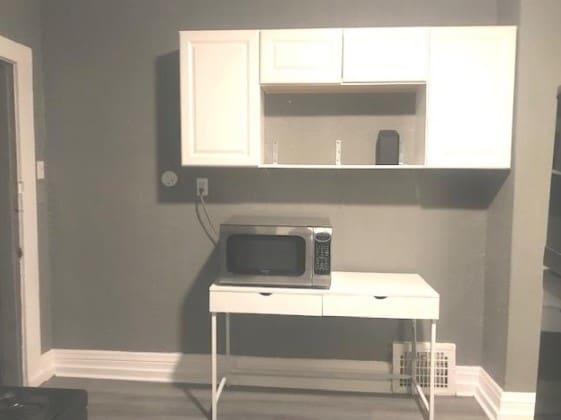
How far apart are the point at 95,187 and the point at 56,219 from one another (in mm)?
328

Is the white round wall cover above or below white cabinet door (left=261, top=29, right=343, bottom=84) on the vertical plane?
below

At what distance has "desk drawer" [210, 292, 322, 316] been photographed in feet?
8.41

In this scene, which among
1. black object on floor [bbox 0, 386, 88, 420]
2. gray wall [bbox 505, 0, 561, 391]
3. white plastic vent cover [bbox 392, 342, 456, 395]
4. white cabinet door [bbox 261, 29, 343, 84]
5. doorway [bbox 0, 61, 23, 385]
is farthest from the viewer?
white plastic vent cover [bbox 392, 342, 456, 395]

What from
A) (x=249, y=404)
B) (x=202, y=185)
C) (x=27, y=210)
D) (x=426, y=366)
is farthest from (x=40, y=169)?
(x=426, y=366)

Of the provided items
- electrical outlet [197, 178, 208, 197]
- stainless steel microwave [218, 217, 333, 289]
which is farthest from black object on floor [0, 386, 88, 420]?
electrical outlet [197, 178, 208, 197]

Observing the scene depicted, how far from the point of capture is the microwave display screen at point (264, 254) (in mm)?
2625

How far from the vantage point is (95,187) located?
314cm

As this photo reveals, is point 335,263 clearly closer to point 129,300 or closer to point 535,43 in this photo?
point 129,300

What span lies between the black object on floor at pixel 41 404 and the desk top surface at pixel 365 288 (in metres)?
0.96

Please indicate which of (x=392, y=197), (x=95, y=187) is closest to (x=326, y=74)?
(x=392, y=197)

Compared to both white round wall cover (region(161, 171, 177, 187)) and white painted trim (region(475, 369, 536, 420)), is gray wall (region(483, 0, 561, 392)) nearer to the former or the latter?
white painted trim (region(475, 369, 536, 420))

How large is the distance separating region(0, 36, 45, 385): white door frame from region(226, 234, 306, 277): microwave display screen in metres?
1.25

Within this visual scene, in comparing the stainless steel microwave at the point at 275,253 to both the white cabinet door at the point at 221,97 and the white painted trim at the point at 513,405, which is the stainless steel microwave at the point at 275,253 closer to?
the white cabinet door at the point at 221,97

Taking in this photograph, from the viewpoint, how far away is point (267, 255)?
2645mm
